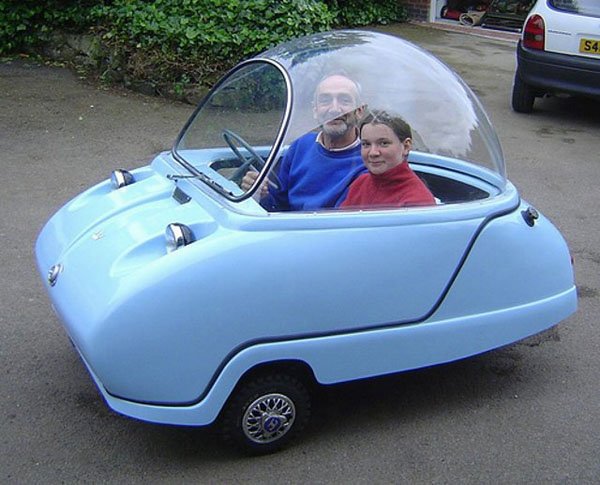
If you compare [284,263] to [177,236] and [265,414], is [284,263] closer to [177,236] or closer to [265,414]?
[177,236]

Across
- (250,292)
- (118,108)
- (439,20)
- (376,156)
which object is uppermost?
(376,156)

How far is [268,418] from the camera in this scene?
3.13m

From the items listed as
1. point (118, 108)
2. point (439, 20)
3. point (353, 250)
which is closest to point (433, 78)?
point (353, 250)

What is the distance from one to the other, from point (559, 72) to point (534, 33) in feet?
1.57

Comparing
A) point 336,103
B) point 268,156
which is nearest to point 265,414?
point 268,156

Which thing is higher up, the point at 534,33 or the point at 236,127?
the point at 236,127

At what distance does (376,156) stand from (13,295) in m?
2.17

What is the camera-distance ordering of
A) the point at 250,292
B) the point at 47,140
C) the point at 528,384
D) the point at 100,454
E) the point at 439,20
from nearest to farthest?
the point at 250,292, the point at 100,454, the point at 528,384, the point at 47,140, the point at 439,20

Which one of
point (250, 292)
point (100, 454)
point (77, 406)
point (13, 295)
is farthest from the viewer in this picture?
point (13, 295)

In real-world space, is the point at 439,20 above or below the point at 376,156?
below

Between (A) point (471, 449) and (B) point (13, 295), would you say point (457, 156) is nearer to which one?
(A) point (471, 449)

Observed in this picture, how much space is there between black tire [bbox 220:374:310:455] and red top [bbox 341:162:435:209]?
735 millimetres

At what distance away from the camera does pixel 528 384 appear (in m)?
3.80

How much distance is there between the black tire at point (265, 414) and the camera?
3062 millimetres
